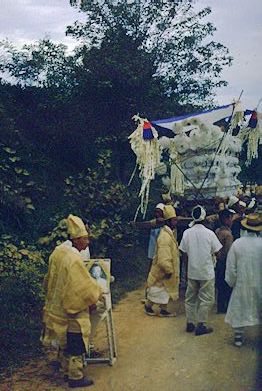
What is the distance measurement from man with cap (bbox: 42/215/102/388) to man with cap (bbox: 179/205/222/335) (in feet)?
5.91

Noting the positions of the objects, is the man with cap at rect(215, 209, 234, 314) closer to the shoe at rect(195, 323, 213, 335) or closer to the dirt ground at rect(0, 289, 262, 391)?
the dirt ground at rect(0, 289, 262, 391)

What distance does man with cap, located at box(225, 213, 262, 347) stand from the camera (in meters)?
5.77

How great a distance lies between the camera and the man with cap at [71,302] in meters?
4.91

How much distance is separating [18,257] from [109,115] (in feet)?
21.2

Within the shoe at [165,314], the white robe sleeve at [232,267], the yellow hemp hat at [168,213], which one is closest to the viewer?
the white robe sleeve at [232,267]

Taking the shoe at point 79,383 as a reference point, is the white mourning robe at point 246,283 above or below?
above

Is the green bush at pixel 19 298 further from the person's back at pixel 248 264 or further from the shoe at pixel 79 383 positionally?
the person's back at pixel 248 264

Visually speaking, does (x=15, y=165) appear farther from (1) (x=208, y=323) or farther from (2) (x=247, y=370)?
(2) (x=247, y=370)

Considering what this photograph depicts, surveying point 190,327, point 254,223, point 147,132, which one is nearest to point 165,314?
point 190,327

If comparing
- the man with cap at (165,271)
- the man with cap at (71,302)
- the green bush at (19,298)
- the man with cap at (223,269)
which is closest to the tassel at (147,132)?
the man with cap at (165,271)

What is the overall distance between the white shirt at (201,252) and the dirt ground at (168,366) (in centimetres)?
78

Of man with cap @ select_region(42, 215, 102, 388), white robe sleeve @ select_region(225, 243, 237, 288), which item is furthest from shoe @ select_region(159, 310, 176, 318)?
man with cap @ select_region(42, 215, 102, 388)

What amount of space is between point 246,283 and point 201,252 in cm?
88

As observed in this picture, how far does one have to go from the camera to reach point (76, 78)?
13773mm
